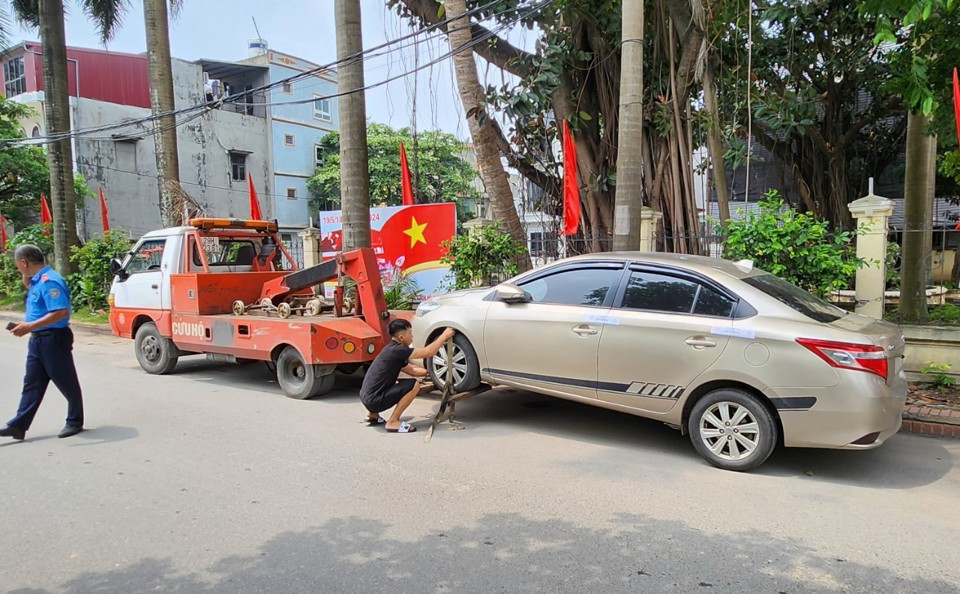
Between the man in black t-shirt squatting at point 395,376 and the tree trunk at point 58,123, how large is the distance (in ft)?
46.3

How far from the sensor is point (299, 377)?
7.32 m

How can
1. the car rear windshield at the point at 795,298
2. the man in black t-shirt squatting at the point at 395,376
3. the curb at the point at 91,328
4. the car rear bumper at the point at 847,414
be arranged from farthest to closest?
the curb at the point at 91,328
the man in black t-shirt squatting at the point at 395,376
the car rear windshield at the point at 795,298
the car rear bumper at the point at 847,414

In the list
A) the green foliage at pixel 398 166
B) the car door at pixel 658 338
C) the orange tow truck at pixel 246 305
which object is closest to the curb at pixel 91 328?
the orange tow truck at pixel 246 305

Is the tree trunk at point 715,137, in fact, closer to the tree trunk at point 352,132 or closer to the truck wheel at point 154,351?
the tree trunk at point 352,132

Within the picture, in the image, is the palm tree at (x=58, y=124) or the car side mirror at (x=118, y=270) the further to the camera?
the palm tree at (x=58, y=124)

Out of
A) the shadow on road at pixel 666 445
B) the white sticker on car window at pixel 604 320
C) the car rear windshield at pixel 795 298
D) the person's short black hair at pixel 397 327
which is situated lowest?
the shadow on road at pixel 666 445

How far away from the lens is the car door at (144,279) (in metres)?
8.52

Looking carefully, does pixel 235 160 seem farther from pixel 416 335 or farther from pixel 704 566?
pixel 704 566

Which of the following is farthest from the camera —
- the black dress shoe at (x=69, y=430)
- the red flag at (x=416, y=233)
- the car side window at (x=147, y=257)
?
the red flag at (x=416, y=233)

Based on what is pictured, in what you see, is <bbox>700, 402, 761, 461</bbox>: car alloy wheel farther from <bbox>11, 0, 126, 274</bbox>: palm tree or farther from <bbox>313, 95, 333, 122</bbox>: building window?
<bbox>313, 95, 333, 122</bbox>: building window

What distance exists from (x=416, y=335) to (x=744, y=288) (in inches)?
124

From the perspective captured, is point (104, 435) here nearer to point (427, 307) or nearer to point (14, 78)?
point (427, 307)

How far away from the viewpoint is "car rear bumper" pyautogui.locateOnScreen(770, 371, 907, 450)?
430 centimetres

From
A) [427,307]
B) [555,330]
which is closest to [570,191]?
[427,307]
